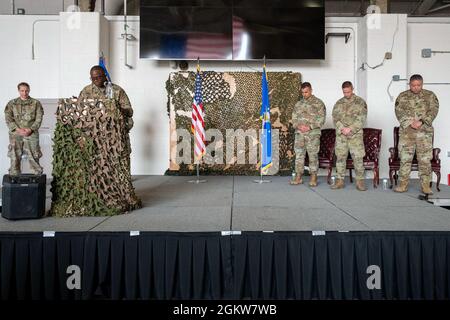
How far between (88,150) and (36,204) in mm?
667

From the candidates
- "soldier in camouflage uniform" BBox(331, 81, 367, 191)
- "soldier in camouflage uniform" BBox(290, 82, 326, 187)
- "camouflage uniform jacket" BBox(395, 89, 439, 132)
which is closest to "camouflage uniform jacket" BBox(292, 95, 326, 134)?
"soldier in camouflage uniform" BBox(290, 82, 326, 187)

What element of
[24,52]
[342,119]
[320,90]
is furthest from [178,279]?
[24,52]

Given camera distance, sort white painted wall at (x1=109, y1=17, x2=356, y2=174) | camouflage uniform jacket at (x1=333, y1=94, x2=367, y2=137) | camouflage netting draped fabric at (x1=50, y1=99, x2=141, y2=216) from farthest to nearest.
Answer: white painted wall at (x1=109, y1=17, x2=356, y2=174), camouflage uniform jacket at (x1=333, y1=94, x2=367, y2=137), camouflage netting draped fabric at (x1=50, y1=99, x2=141, y2=216)

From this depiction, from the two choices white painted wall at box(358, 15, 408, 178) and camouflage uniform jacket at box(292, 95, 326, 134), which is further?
white painted wall at box(358, 15, 408, 178)

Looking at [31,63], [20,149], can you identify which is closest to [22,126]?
[20,149]

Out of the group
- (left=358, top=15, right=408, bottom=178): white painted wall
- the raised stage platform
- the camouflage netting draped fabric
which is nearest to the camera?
the raised stage platform

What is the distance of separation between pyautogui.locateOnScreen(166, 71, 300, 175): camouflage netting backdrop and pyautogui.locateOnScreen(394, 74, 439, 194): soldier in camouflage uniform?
2.64 metres

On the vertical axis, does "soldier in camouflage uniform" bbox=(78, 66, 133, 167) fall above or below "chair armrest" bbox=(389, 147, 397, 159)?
above

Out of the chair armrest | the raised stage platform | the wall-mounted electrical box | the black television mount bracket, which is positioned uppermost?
the black television mount bracket

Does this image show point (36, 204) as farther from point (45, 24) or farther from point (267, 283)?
point (45, 24)

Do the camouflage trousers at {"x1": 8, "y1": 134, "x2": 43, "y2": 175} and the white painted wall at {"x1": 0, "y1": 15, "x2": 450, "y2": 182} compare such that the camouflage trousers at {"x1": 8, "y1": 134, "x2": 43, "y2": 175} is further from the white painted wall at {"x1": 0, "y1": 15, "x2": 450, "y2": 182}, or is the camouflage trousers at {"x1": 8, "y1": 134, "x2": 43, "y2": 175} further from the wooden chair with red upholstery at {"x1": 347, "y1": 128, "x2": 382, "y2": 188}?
the wooden chair with red upholstery at {"x1": 347, "y1": 128, "x2": 382, "y2": 188}

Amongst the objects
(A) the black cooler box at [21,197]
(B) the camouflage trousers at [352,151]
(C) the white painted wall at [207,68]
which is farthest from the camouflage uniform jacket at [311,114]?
(A) the black cooler box at [21,197]

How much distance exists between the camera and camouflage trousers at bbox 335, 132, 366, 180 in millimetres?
5070

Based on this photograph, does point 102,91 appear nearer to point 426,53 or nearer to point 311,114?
point 311,114
